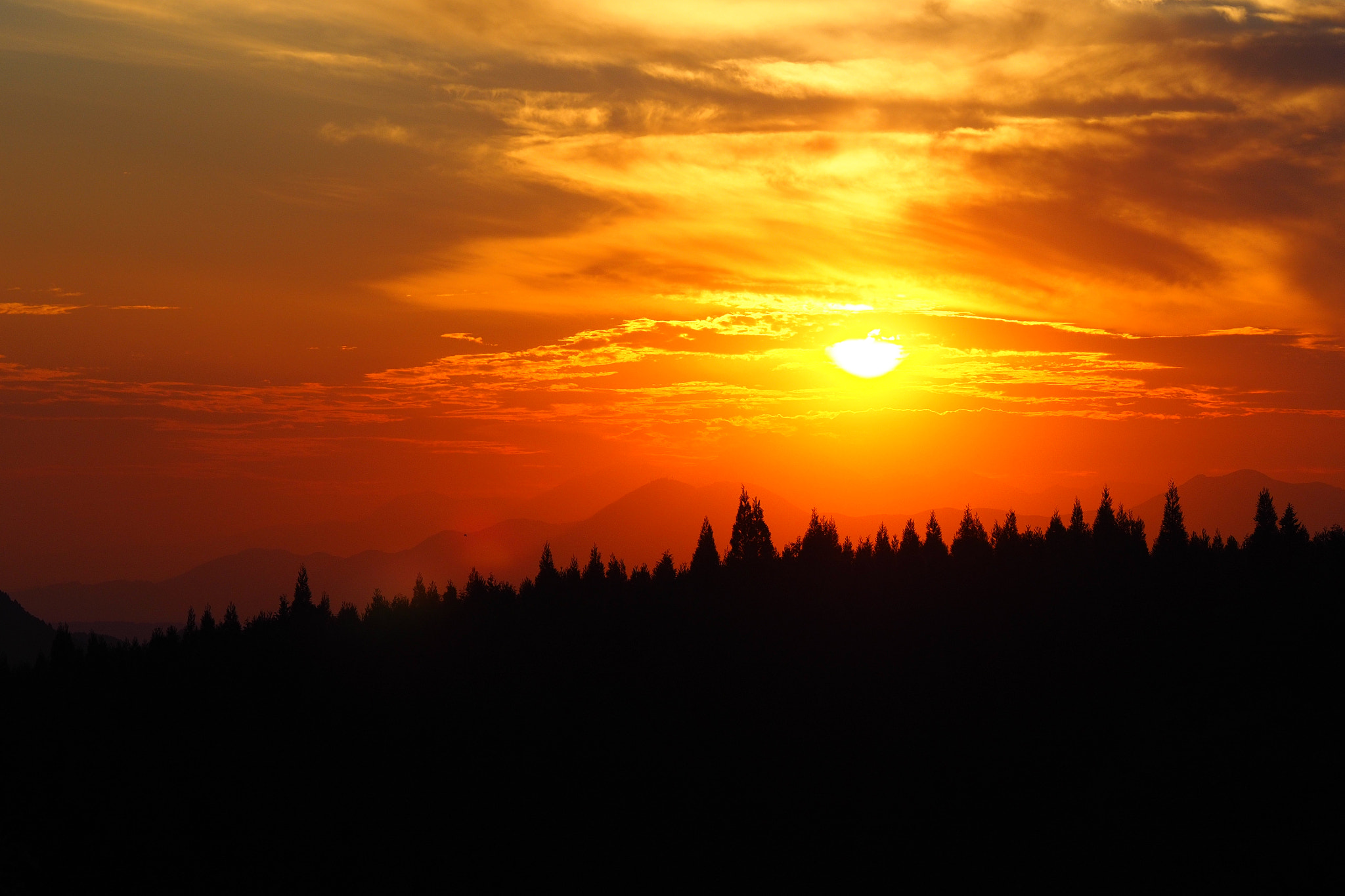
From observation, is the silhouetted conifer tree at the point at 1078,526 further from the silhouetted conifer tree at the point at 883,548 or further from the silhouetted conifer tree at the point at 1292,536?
the silhouetted conifer tree at the point at 1292,536

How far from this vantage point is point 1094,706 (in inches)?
4934

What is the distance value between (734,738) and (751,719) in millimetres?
4038

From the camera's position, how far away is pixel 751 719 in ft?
461

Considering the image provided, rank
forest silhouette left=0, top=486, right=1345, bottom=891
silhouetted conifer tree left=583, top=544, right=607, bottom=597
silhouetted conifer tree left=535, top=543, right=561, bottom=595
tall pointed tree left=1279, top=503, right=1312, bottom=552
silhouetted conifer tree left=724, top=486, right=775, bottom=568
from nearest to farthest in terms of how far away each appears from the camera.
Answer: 1. forest silhouette left=0, top=486, right=1345, bottom=891
2. tall pointed tree left=1279, top=503, right=1312, bottom=552
3. silhouetted conifer tree left=724, top=486, right=775, bottom=568
4. silhouetted conifer tree left=583, top=544, right=607, bottom=597
5. silhouetted conifer tree left=535, top=543, right=561, bottom=595

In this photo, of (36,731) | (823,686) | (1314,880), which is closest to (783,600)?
(823,686)

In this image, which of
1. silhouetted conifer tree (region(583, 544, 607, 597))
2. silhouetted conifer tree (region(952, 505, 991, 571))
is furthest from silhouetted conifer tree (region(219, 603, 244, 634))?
silhouetted conifer tree (region(952, 505, 991, 571))

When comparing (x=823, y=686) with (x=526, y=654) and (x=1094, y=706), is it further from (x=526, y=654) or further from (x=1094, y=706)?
(x=526, y=654)

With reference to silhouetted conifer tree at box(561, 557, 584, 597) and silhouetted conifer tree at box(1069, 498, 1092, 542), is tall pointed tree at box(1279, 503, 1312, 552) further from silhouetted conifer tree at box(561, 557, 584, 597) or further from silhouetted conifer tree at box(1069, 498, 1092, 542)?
silhouetted conifer tree at box(561, 557, 584, 597)

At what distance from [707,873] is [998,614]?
55.8 meters

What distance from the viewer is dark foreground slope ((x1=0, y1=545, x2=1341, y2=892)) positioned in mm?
108875

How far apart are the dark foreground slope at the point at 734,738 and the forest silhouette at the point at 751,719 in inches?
15.5

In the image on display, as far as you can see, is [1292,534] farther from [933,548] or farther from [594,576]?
[594,576]

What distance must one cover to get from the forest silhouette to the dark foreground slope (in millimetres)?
395

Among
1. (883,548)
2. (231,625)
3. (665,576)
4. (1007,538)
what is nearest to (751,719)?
(665,576)
